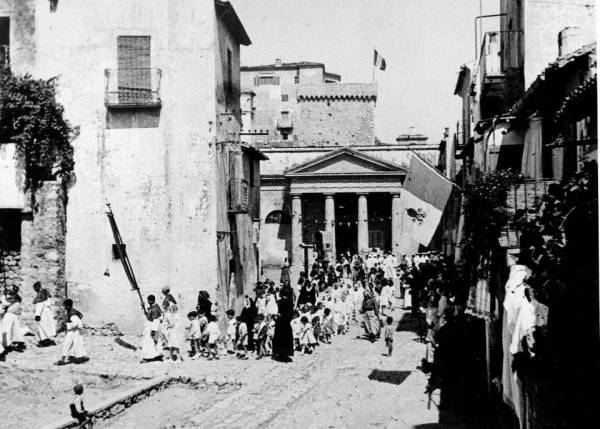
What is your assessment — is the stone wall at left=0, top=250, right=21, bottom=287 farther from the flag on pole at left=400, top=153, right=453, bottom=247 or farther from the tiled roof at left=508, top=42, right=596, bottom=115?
the tiled roof at left=508, top=42, right=596, bottom=115

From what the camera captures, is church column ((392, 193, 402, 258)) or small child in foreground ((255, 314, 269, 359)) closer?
small child in foreground ((255, 314, 269, 359))

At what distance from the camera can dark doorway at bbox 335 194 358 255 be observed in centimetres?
4938

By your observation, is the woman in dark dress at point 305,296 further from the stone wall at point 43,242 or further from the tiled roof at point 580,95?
the tiled roof at point 580,95

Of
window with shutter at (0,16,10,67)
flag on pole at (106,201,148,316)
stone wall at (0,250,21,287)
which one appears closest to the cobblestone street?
flag on pole at (106,201,148,316)

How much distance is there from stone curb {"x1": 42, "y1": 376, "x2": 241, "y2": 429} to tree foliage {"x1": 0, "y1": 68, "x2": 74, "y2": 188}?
330 inches

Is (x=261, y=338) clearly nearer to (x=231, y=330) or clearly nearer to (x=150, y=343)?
(x=231, y=330)

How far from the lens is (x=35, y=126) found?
63.2 ft

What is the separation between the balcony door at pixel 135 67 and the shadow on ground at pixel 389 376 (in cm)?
1045

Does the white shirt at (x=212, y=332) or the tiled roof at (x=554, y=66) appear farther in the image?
the white shirt at (x=212, y=332)

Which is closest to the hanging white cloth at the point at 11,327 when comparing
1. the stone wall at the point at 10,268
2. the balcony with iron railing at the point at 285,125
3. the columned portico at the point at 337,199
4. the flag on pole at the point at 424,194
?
the stone wall at the point at 10,268

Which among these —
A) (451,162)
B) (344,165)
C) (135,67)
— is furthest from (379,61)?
(135,67)

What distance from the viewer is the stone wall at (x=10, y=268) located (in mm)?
19656

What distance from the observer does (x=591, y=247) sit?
4.67 meters

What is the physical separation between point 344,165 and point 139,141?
1146 inches
